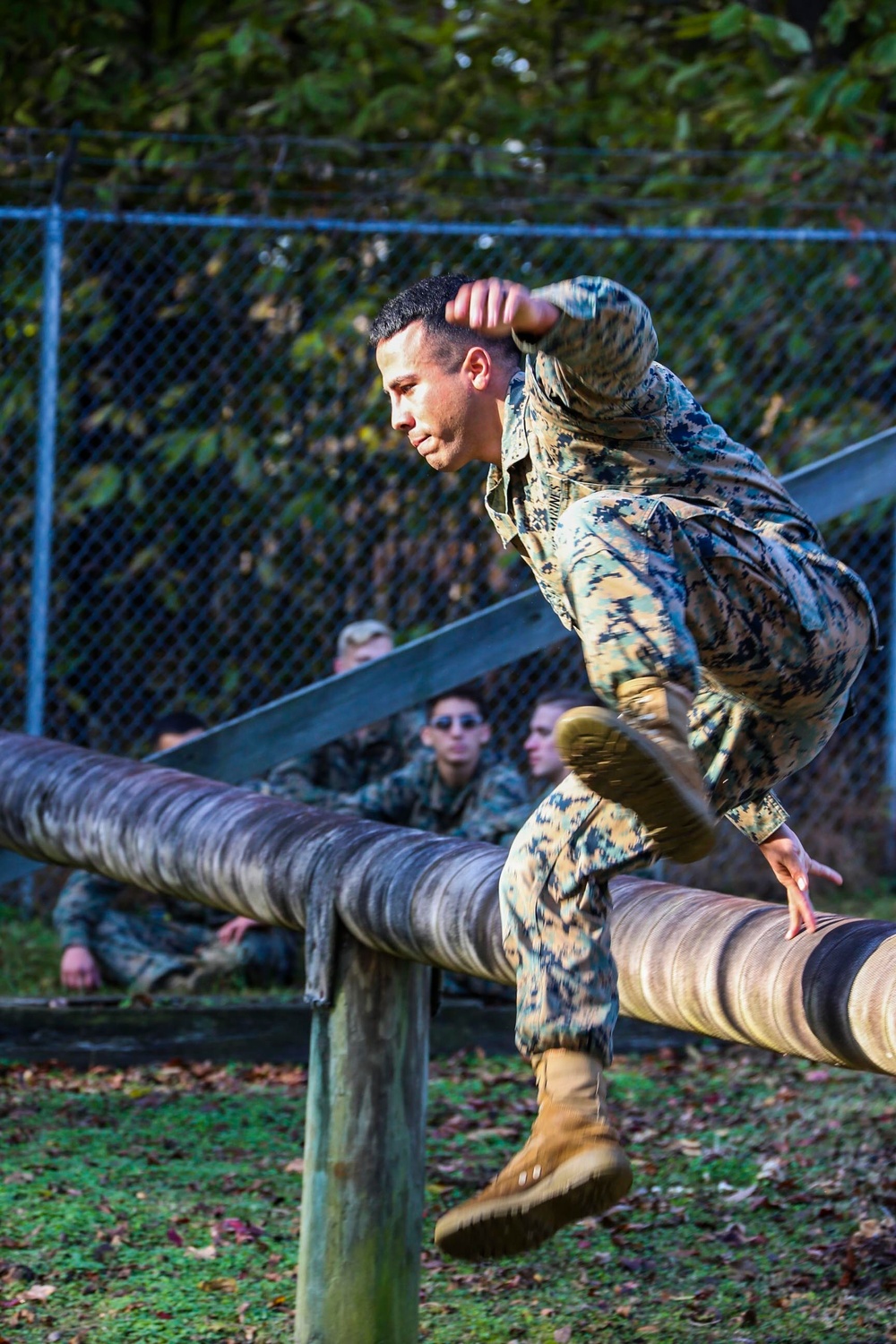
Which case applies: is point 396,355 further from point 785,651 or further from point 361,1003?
point 361,1003

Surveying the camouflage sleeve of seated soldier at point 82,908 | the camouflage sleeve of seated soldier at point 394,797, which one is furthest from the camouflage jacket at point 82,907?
the camouflage sleeve of seated soldier at point 394,797

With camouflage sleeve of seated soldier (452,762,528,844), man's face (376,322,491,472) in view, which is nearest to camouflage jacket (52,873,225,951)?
camouflage sleeve of seated soldier (452,762,528,844)

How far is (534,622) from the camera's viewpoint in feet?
15.3

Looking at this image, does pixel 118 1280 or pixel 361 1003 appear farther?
pixel 118 1280

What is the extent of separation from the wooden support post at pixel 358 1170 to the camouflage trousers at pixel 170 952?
2.73m

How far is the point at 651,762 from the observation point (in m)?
1.88

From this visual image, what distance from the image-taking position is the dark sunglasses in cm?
597

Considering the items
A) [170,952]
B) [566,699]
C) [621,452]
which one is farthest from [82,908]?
[621,452]

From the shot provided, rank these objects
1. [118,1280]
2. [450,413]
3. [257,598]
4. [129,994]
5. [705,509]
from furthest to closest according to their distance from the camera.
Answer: [257,598] < [129,994] < [118,1280] < [450,413] < [705,509]

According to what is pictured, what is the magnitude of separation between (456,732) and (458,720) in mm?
61

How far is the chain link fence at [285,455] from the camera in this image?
264 inches

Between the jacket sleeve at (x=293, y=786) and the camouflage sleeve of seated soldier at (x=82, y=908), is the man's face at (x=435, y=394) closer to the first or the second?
the camouflage sleeve of seated soldier at (x=82, y=908)

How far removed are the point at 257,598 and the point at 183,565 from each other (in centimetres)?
37

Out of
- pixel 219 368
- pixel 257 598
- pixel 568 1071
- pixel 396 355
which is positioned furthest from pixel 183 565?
pixel 568 1071
